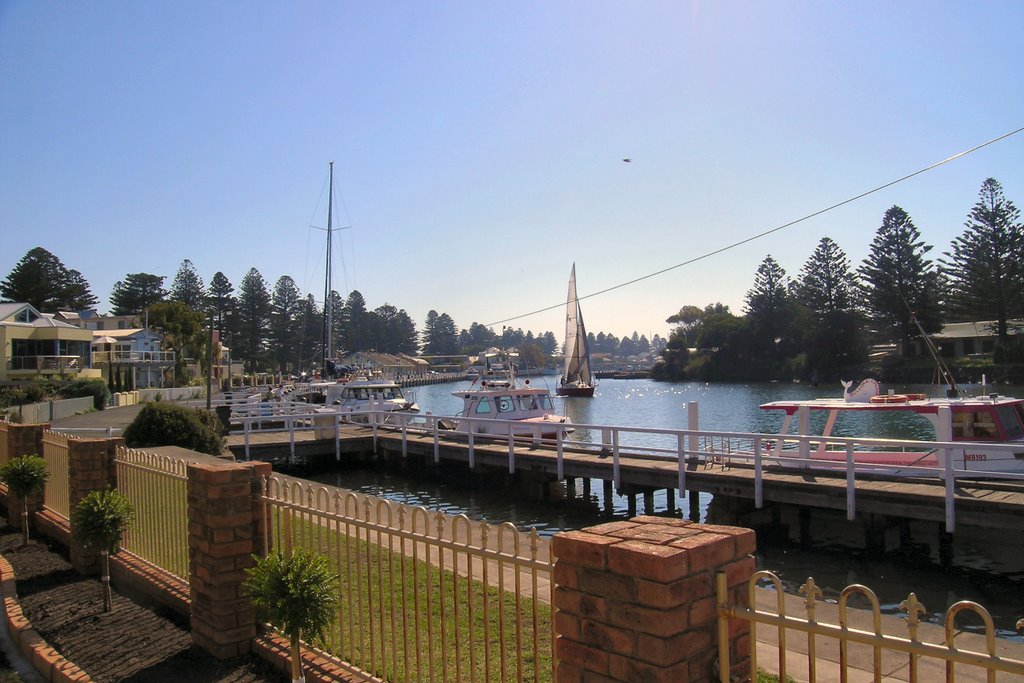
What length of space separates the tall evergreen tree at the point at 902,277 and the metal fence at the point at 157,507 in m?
78.1

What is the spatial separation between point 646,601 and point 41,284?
105238 mm

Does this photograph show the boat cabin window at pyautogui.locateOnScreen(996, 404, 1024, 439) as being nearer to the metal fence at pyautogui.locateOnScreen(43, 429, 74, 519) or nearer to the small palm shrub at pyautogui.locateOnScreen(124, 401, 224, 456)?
the metal fence at pyautogui.locateOnScreen(43, 429, 74, 519)

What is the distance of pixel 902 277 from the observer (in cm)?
7781

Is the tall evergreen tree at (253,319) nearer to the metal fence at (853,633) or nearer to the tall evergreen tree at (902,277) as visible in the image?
the tall evergreen tree at (902,277)

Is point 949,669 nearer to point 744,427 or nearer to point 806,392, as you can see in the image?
point 744,427

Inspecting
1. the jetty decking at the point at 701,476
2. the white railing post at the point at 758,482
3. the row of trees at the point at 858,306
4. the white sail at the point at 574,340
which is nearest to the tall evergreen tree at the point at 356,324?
the row of trees at the point at 858,306

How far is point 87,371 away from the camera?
188ft

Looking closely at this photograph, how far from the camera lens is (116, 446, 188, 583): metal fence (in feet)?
25.4

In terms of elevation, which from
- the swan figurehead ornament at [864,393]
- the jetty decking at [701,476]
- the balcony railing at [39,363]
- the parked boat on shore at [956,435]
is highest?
the balcony railing at [39,363]

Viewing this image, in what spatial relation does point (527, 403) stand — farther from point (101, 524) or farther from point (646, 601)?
point (646, 601)

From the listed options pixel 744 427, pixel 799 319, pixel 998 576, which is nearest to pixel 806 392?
pixel 799 319

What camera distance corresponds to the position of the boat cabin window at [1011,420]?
15676mm

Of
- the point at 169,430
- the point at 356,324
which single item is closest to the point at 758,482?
the point at 169,430

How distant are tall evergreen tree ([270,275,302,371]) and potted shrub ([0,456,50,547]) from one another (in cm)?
11950
